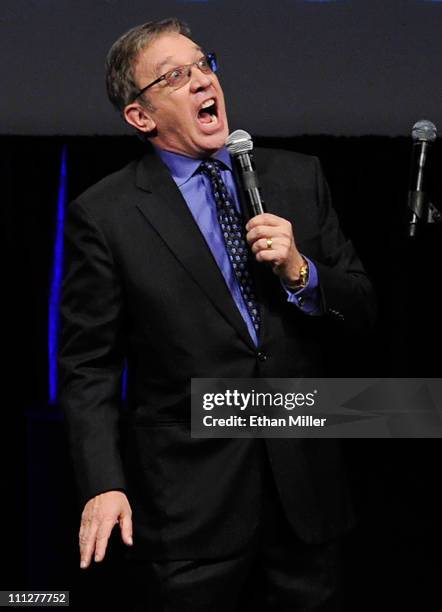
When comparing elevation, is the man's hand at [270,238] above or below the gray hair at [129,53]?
below

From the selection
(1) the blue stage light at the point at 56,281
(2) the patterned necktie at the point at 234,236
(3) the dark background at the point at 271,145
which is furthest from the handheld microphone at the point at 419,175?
(1) the blue stage light at the point at 56,281

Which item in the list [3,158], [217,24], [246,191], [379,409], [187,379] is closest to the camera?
[246,191]

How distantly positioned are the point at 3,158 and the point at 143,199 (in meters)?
1.44

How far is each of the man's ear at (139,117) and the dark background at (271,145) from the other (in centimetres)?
105

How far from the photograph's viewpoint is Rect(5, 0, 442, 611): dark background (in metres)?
2.86

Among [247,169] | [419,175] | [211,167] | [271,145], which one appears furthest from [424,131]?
[271,145]

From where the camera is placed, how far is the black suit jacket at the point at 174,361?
5.84ft

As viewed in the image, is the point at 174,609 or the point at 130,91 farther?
the point at 130,91

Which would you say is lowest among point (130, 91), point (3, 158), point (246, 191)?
point (246, 191)

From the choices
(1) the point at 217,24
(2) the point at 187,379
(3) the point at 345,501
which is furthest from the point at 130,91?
(1) the point at 217,24

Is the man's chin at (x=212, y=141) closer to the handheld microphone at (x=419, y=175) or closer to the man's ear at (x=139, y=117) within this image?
the man's ear at (x=139, y=117)

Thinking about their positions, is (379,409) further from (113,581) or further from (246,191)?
(246,191)

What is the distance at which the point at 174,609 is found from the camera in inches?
69.4

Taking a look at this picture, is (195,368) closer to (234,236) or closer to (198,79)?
(234,236)
